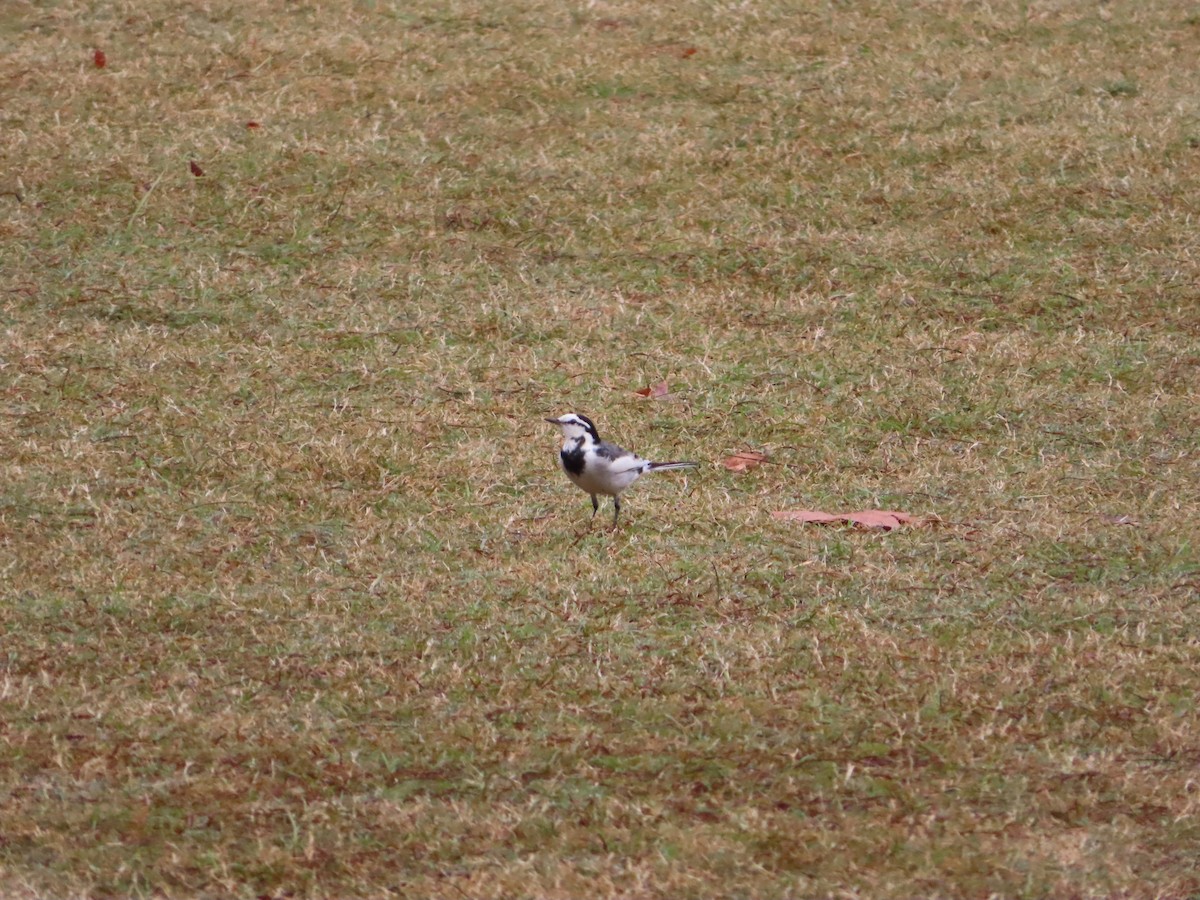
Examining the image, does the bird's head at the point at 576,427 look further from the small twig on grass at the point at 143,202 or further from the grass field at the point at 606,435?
the small twig on grass at the point at 143,202

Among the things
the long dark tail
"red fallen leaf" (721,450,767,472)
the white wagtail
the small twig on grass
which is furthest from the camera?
the small twig on grass

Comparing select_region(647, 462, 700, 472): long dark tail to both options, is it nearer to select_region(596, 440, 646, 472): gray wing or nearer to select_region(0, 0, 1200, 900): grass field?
select_region(0, 0, 1200, 900): grass field

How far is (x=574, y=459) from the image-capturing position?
7.56 m

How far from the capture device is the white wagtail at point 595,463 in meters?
7.50

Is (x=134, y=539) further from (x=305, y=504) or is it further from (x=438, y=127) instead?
(x=438, y=127)

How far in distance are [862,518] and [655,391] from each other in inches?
79.9

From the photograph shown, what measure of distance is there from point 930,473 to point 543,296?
3248mm

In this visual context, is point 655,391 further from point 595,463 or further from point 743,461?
point 595,463

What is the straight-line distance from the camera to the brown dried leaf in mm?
9359

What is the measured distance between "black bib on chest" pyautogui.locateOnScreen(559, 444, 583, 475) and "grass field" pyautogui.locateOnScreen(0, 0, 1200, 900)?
30 cm

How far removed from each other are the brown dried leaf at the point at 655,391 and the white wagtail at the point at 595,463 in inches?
59.4

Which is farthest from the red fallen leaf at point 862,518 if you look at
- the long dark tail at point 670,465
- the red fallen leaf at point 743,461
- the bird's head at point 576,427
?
the bird's head at point 576,427

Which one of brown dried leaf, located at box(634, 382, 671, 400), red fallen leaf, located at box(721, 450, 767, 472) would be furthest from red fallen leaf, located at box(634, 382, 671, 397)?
red fallen leaf, located at box(721, 450, 767, 472)

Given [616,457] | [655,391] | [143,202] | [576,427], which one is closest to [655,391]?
[655,391]
